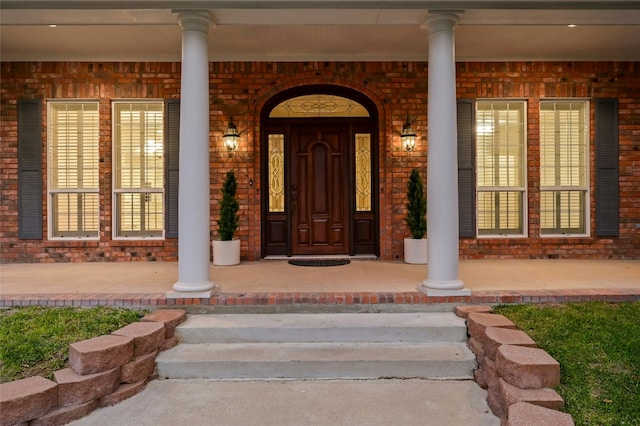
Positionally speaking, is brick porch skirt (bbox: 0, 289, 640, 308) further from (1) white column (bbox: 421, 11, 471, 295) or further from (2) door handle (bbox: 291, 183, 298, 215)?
(2) door handle (bbox: 291, 183, 298, 215)

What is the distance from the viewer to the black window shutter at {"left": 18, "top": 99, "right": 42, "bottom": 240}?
6402 millimetres

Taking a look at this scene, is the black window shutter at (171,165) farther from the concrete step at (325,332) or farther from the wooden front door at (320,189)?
the concrete step at (325,332)

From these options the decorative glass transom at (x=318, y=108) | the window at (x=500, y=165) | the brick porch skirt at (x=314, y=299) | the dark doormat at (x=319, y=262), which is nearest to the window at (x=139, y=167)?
the decorative glass transom at (x=318, y=108)

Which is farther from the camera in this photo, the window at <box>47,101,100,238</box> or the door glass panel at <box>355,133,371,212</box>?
the door glass panel at <box>355,133,371,212</box>

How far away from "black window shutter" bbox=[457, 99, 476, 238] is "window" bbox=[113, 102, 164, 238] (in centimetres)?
461

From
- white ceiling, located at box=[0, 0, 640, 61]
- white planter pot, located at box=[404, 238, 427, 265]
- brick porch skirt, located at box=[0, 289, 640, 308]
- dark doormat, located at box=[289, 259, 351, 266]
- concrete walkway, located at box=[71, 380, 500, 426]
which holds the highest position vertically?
white ceiling, located at box=[0, 0, 640, 61]

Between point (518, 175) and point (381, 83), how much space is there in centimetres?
259

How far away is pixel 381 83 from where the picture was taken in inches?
257

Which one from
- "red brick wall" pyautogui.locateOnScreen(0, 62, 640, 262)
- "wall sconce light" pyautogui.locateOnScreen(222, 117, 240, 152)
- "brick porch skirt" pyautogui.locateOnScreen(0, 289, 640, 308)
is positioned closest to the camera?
"brick porch skirt" pyautogui.locateOnScreen(0, 289, 640, 308)

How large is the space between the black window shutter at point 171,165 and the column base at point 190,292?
2.53m

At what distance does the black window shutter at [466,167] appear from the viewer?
6539 mm

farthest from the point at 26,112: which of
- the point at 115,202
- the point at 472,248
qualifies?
the point at 472,248

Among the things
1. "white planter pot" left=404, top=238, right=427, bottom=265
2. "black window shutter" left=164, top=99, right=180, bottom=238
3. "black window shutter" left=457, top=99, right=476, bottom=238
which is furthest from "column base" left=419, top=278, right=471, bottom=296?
"black window shutter" left=164, top=99, right=180, bottom=238

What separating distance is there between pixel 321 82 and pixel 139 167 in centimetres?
311
